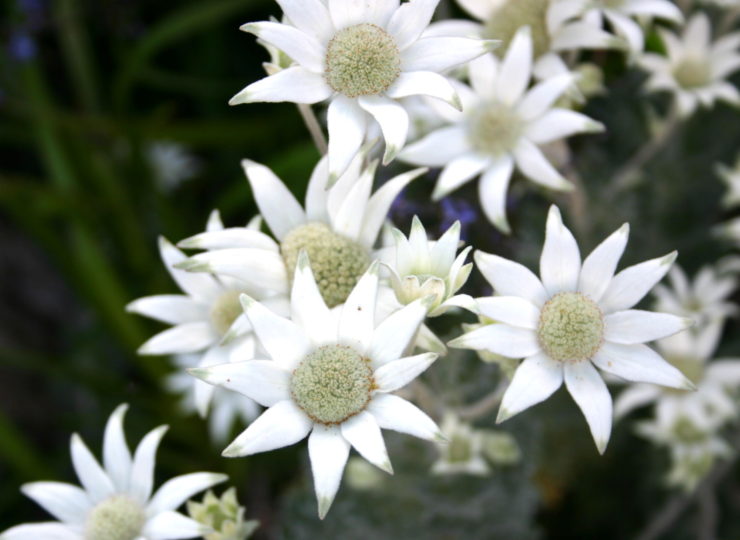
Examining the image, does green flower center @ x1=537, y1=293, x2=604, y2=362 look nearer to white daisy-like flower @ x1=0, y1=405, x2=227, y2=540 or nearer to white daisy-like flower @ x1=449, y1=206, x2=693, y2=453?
white daisy-like flower @ x1=449, y1=206, x2=693, y2=453

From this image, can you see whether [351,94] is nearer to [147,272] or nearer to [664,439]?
[664,439]

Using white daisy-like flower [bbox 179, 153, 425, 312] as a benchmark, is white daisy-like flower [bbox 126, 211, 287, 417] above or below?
below

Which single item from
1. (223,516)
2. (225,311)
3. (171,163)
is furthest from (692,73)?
(171,163)

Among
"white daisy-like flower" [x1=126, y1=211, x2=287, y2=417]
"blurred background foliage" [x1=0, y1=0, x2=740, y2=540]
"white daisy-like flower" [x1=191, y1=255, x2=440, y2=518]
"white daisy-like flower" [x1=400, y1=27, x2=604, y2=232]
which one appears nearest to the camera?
"white daisy-like flower" [x1=191, y1=255, x2=440, y2=518]

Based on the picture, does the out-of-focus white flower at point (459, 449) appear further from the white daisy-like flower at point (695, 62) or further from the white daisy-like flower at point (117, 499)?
the white daisy-like flower at point (695, 62)

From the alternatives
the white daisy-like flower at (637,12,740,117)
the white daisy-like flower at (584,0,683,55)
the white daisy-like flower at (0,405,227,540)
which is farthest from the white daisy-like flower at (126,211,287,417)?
the white daisy-like flower at (637,12,740,117)

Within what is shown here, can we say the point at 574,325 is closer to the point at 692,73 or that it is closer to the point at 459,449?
the point at 459,449
